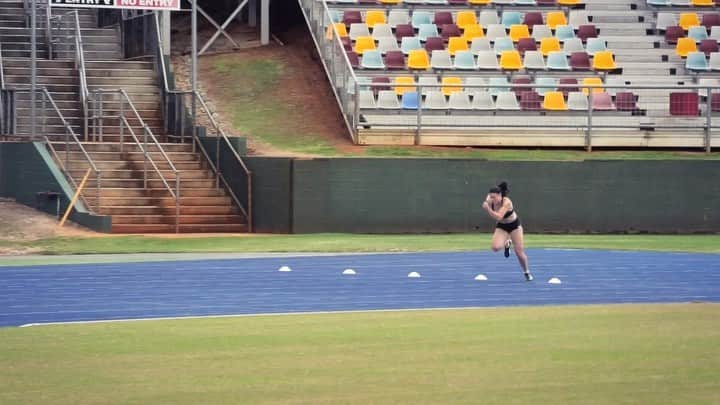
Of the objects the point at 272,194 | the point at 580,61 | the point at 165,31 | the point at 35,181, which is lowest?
Result: the point at 272,194

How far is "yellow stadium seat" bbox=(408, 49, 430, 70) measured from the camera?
3762cm

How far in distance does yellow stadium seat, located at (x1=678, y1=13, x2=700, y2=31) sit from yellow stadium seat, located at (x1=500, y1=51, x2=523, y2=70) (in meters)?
6.35

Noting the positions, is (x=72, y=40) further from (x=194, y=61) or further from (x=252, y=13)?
(x=194, y=61)

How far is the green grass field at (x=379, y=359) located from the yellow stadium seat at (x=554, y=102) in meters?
17.5

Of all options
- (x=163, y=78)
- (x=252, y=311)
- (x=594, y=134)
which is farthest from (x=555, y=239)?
(x=252, y=311)

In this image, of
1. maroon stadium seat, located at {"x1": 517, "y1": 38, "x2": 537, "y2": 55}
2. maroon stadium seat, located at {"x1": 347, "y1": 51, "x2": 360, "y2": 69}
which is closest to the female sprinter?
maroon stadium seat, located at {"x1": 347, "y1": 51, "x2": 360, "y2": 69}

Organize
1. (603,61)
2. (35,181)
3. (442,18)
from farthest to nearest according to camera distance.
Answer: (442,18)
(603,61)
(35,181)

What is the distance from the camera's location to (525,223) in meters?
33.8

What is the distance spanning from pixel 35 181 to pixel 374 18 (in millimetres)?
11472

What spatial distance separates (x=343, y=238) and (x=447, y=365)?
1799 cm

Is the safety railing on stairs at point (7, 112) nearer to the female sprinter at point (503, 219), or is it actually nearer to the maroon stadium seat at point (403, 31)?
the maroon stadium seat at point (403, 31)

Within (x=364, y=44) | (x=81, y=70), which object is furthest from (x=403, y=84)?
(x=81, y=70)

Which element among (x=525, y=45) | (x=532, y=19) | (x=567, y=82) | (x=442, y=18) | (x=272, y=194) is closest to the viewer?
(x=272, y=194)

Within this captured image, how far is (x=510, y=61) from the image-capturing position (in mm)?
38250
